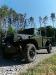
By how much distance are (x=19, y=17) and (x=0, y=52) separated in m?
39.8

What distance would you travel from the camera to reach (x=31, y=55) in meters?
12.7

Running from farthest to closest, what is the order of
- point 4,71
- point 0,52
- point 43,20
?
point 43,20, point 0,52, point 4,71

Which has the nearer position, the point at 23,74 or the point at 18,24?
the point at 23,74

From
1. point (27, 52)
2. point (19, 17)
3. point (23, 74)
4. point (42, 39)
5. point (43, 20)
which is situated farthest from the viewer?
point (43, 20)

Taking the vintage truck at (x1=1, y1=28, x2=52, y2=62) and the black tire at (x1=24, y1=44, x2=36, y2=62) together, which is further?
the vintage truck at (x1=1, y1=28, x2=52, y2=62)

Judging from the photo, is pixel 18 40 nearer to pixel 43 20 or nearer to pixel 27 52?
pixel 27 52

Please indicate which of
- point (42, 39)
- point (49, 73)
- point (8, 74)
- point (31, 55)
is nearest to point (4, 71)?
point (8, 74)

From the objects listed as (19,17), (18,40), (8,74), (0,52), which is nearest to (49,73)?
(8,74)

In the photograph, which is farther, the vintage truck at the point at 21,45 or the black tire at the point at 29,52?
the vintage truck at the point at 21,45

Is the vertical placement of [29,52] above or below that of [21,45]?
below

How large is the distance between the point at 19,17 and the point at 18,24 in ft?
5.42

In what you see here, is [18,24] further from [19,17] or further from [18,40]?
[18,40]

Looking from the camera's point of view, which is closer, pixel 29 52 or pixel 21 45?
pixel 29 52

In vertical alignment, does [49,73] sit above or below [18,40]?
below
